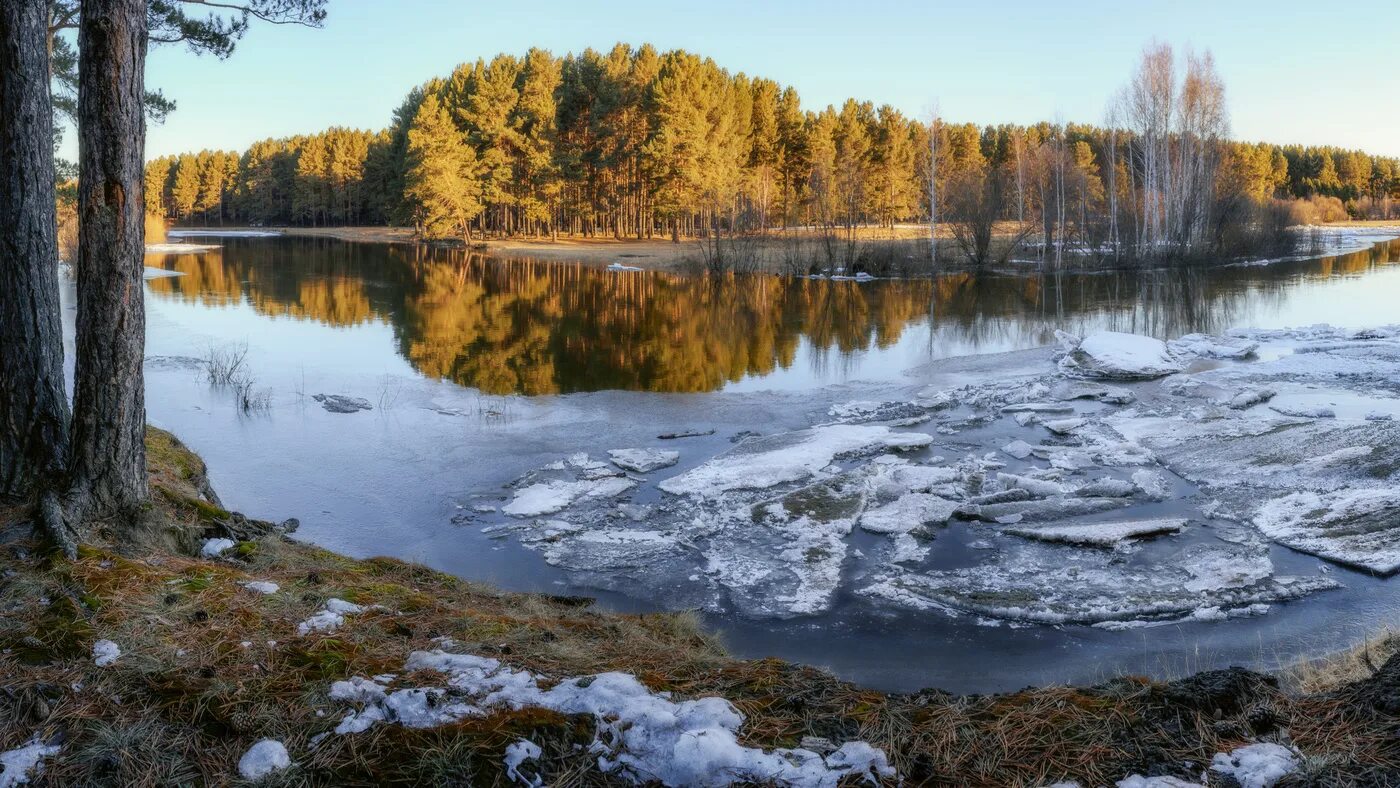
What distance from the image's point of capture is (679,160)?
5828 centimetres

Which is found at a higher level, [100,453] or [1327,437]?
[100,453]

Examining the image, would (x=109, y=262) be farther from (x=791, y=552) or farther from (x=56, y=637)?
(x=791, y=552)

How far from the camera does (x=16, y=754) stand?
2949 millimetres

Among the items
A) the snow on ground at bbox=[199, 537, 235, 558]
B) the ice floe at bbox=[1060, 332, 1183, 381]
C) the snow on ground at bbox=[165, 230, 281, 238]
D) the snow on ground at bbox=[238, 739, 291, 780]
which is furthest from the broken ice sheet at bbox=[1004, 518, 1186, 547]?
the snow on ground at bbox=[165, 230, 281, 238]

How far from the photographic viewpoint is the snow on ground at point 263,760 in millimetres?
2984

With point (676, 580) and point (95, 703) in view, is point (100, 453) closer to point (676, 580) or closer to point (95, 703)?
point (95, 703)

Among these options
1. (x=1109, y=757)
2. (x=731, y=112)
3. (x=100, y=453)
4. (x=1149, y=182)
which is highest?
(x=731, y=112)

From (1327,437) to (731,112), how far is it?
5764cm

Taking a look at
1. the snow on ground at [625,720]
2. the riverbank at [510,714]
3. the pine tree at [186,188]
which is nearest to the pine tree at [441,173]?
the riverbank at [510,714]

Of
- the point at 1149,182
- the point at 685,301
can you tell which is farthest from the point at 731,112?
the point at 685,301

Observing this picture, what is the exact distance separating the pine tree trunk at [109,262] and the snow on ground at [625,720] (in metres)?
2.59

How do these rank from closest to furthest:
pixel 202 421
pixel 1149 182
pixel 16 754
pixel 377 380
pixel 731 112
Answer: pixel 16 754 < pixel 202 421 < pixel 377 380 < pixel 1149 182 < pixel 731 112

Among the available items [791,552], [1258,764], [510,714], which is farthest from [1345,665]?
[510,714]

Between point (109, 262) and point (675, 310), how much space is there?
21.9 metres
